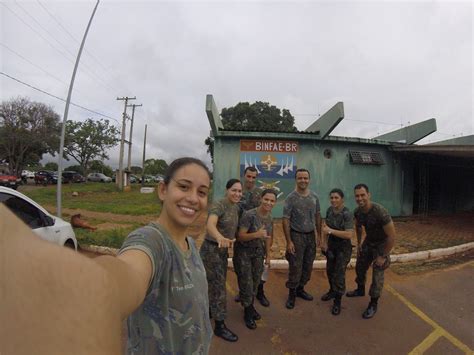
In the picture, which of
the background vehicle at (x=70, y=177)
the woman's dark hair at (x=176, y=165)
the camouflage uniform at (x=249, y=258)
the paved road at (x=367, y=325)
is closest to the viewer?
the woman's dark hair at (x=176, y=165)

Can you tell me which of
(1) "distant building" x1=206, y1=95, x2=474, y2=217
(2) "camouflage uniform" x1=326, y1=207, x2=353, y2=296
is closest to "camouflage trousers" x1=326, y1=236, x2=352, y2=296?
(2) "camouflage uniform" x1=326, y1=207, x2=353, y2=296

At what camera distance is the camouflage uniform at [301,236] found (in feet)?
11.1

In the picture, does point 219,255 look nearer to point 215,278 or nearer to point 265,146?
point 215,278

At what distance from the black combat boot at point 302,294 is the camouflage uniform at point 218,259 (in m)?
1.43

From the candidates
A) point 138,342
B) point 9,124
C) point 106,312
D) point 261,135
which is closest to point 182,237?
point 138,342

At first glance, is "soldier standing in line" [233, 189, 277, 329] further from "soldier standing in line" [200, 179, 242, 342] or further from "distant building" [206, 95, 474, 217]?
"distant building" [206, 95, 474, 217]

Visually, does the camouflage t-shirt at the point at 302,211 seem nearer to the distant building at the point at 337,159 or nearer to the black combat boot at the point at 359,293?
the black combat boot at the point at 359,293

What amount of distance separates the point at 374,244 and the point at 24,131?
93.5ft

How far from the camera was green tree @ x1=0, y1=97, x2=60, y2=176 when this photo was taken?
830 inches

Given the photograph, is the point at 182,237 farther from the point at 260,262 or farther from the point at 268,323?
the point at 268,323

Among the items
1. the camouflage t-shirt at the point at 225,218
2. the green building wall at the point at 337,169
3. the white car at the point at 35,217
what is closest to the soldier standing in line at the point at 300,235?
the camouflage t-shirt at the point at 225,218

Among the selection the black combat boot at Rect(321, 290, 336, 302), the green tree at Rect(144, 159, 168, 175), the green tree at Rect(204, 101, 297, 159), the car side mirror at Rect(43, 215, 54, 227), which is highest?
the green tree at Rect(204, 101, 297, 159)

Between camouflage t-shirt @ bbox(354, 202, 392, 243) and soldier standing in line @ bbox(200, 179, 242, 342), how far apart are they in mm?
1870

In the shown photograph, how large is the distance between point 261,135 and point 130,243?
7643 mm
